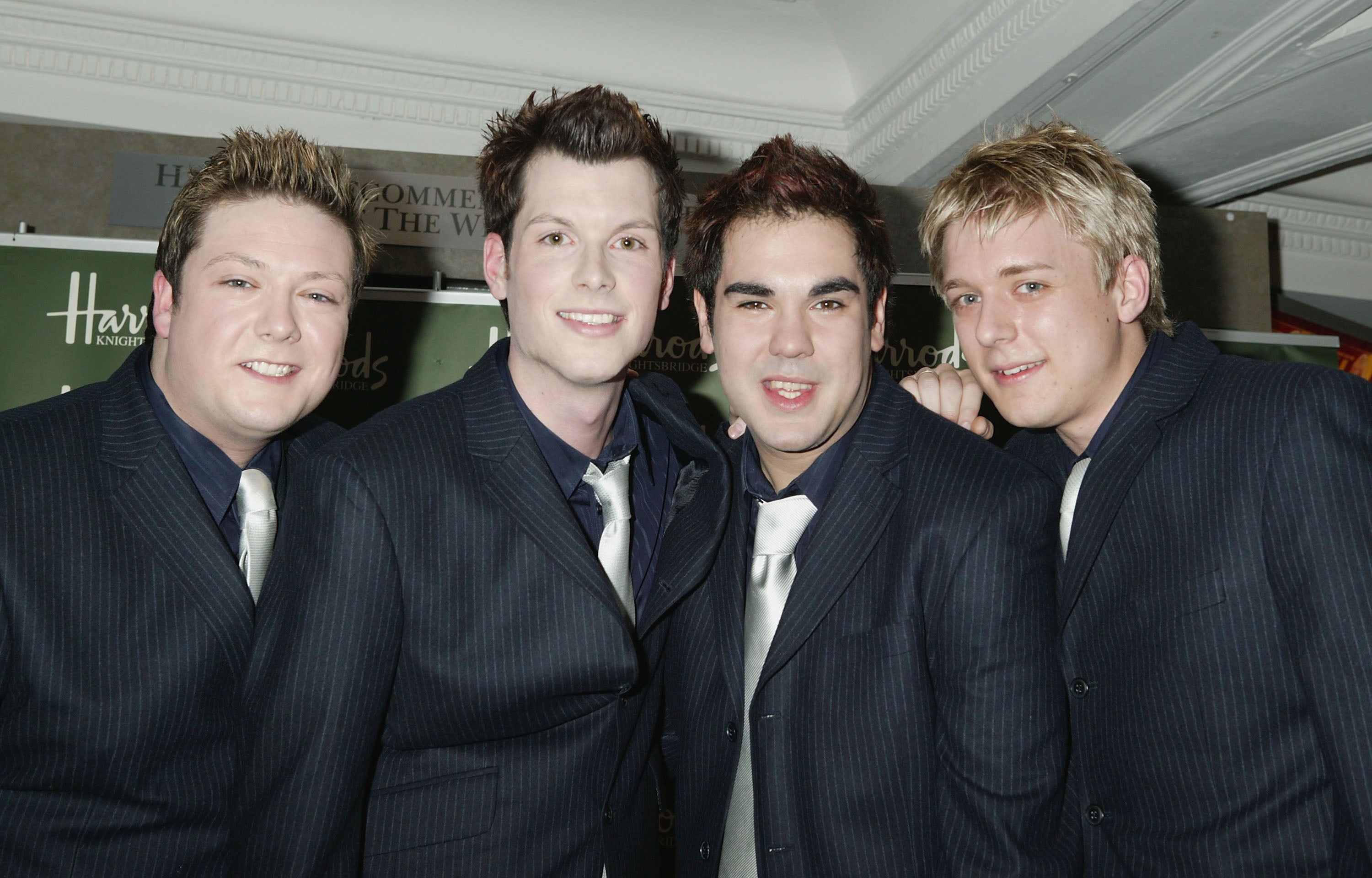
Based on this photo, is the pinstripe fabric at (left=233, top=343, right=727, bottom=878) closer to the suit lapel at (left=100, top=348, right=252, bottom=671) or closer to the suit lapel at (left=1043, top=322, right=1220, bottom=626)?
the suit lapel at (left=100, top=348, right=252, bottom=671)

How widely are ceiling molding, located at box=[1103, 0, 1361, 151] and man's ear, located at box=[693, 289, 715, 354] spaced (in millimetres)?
3101

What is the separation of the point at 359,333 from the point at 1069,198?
248cm

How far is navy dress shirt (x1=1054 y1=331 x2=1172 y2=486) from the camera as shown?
203 cm

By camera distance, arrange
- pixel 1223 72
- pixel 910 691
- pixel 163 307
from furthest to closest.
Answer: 1. pixel 1223 72
2. pixel 163 307
3. pixel 910 691

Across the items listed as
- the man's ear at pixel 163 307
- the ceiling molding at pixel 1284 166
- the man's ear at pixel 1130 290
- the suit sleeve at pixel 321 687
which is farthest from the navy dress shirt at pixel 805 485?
the ceiling molding at pixel 1284 166

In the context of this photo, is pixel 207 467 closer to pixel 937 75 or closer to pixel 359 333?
pixel 359 333

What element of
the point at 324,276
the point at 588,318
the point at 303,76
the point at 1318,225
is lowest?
the point at 588,318

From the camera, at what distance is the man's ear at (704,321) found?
7.62 ft

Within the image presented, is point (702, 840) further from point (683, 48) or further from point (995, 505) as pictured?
point (683, 48)

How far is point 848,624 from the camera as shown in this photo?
1.82 m

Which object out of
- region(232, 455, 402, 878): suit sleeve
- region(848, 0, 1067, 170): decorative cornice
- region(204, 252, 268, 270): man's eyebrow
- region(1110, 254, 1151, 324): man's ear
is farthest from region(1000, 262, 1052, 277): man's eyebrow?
region(848, 0, 1067, 170): decorative cornice

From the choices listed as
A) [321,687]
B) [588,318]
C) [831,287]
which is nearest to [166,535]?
[321,687]

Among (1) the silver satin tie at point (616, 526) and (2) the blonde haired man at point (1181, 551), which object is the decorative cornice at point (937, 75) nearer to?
(2) the blonde haired man at point (1181, 551)

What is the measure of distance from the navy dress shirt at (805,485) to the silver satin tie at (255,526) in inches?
40.8
